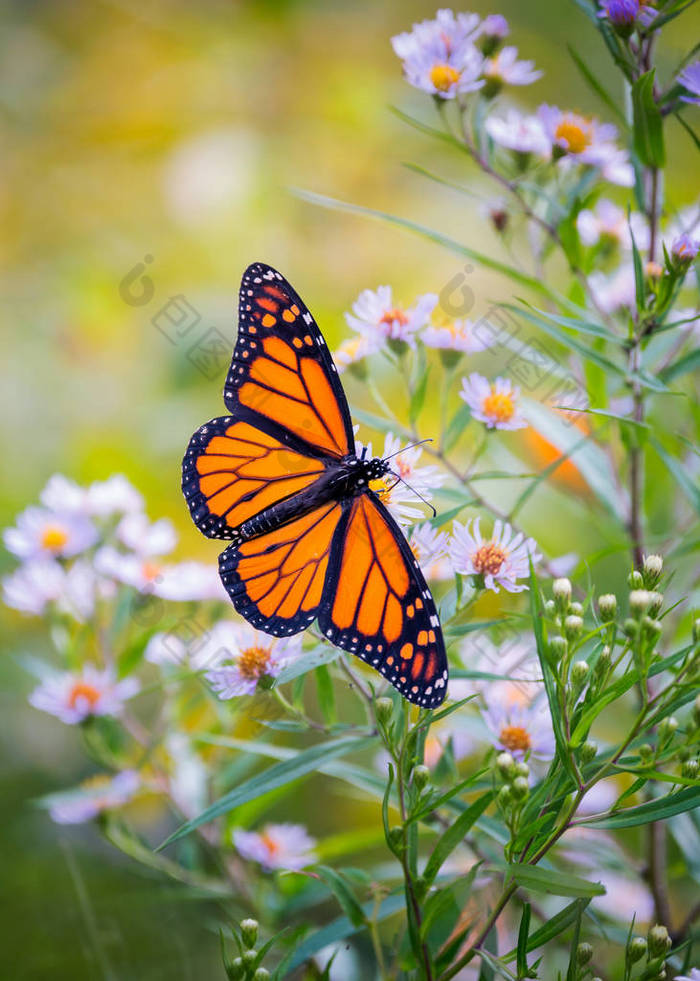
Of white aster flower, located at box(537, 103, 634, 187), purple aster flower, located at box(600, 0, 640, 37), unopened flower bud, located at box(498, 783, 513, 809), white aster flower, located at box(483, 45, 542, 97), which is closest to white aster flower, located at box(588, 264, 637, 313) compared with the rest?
white aster flower, located at box(537, 103, 634, 187)

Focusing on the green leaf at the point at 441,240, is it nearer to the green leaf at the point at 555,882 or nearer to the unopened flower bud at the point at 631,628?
the unopened flower bud at the point at 631,628

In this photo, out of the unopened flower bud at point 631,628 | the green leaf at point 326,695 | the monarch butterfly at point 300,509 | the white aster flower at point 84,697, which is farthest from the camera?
the white aster flower at point 84,697

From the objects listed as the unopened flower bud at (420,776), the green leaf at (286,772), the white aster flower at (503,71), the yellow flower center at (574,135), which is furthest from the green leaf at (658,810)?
the white aster flower at (503,71)

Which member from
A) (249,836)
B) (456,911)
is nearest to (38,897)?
(249,836)

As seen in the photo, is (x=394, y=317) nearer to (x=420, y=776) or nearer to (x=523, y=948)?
(x=420, y=776)

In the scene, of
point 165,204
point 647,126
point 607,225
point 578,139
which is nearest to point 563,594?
point 647,126

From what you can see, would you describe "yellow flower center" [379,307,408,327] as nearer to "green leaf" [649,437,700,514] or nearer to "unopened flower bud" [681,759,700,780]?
"green leaf" [649,437,700,514]
